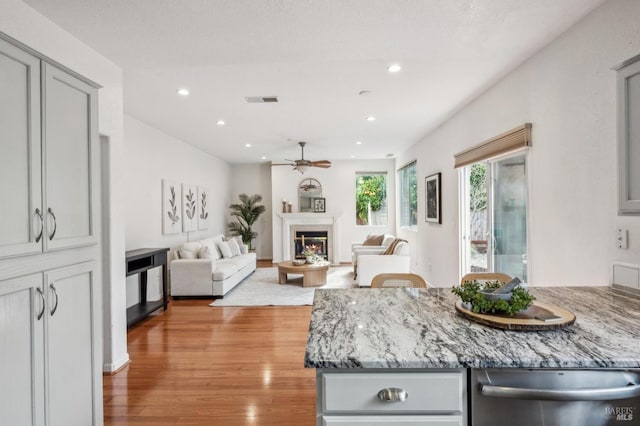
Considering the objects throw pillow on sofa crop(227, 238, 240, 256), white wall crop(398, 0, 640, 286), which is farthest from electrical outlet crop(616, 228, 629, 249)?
throw pillow on sofa crop(227, 238, 240, 256)

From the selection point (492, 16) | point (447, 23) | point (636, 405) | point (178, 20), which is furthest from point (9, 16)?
point (636, 405)

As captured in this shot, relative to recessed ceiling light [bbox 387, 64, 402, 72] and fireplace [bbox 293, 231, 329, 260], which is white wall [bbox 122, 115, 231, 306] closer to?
fireplace [bbox 293, 231, 329, 260]

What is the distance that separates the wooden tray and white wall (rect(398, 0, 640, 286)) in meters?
0.87

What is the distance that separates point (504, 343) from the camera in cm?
115

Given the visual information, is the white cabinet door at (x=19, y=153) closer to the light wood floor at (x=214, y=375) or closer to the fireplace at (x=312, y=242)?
the light wood floor at (x=214, y=375)

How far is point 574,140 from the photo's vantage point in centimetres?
229

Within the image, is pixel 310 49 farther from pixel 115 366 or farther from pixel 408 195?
pixel 408 195

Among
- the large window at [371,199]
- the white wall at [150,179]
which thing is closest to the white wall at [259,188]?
the white wall at [150,179]

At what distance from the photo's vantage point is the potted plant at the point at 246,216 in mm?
8375

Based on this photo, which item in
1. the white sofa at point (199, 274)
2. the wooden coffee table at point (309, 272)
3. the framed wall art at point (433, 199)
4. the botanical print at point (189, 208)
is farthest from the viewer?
the botanical print at point (189, 208)

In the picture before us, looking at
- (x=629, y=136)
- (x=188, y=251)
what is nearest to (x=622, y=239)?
(x=629, y=136)

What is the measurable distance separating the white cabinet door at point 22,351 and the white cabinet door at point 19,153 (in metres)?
0.18

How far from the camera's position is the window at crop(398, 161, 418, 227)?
23.0 ft

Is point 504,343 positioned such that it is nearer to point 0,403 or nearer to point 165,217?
point 0,403
